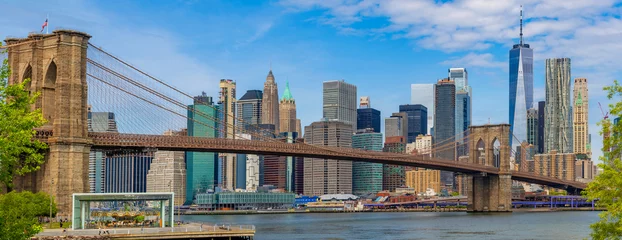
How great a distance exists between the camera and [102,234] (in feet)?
158

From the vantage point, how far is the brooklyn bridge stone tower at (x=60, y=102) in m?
66.0

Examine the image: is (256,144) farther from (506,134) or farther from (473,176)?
(506,134)

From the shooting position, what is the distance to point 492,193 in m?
129

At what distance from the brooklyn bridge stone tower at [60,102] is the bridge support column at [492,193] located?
75.3 m

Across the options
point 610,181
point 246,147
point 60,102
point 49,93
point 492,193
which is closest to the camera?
point 610,181

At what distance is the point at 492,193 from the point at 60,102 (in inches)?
3099

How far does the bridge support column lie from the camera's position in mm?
127250

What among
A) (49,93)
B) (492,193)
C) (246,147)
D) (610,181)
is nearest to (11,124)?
(610,181)

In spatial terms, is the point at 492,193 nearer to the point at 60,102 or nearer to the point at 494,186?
the point at 494,186

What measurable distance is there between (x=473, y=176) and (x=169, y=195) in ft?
268

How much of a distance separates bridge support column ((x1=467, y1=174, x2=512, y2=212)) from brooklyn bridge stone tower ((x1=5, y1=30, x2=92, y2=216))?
7534 centimetres

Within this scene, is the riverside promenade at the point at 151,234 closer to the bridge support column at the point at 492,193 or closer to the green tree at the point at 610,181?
the green tree at the point at 610,181

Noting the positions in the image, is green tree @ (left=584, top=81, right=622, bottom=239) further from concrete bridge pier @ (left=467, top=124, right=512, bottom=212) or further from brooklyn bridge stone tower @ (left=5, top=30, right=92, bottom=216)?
concrete bridge pier @ (left=467, top=124, right=512, bottom=212)

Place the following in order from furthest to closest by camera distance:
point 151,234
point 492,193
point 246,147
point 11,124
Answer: point 492,193, point 246,147, point 151,234, point 11,124
